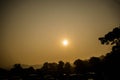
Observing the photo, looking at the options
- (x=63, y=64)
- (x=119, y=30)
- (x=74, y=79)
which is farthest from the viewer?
(x=63, y=64)

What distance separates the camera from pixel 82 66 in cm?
6181

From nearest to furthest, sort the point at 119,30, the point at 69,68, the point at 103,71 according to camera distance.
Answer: the point at 103,71 → the point at 119,30 → the point at 69,68

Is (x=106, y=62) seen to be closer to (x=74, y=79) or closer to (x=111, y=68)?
(x=111, y=68)

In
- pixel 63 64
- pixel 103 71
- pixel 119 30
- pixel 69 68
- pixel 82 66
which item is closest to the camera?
pixel 103 71

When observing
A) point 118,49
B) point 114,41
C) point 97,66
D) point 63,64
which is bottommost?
point 97,66

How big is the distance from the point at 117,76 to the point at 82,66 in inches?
1659

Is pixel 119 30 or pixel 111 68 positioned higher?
pixel 119 30

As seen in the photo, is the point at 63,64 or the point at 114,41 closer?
the point at 114,41

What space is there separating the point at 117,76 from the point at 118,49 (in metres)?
3.56

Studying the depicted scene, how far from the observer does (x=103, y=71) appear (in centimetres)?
2127

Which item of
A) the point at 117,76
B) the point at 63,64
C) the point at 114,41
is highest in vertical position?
the point at 63,64

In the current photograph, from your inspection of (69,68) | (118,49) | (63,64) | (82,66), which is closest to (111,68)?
(118,49)

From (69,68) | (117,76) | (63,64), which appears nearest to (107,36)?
(117,76)

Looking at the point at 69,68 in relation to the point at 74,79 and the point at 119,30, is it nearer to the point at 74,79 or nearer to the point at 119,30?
the point at 74,79
